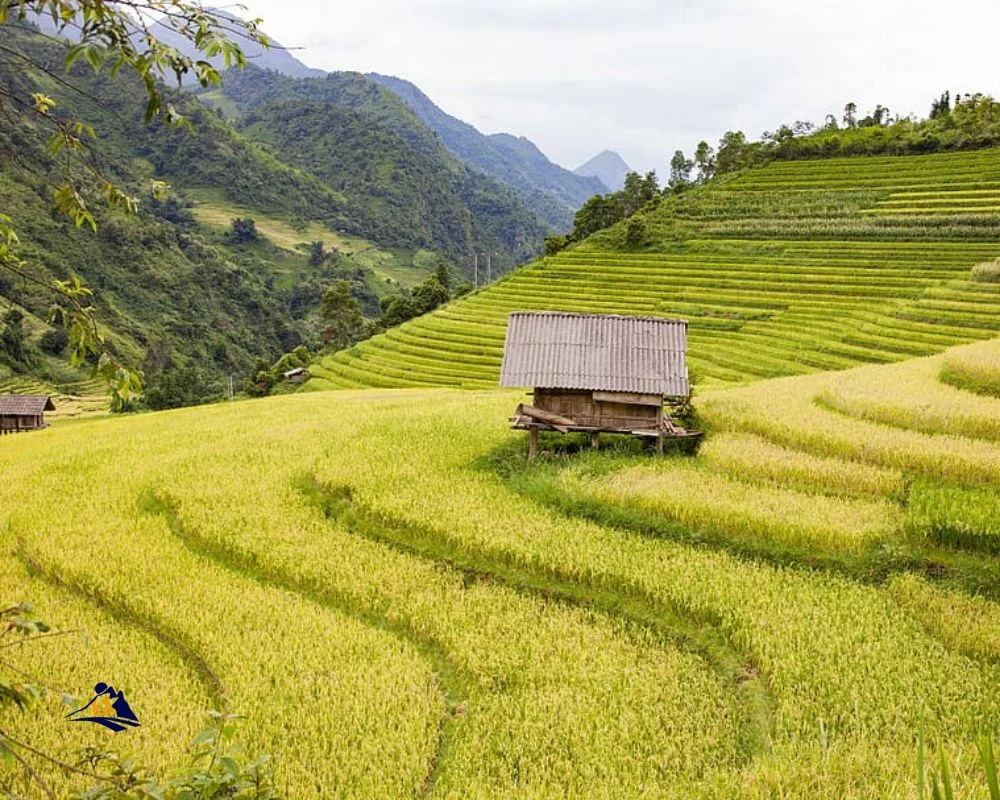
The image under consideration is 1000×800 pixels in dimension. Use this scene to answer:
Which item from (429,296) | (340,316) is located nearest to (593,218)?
(429,296)

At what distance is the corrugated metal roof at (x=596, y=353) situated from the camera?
15.6 metres

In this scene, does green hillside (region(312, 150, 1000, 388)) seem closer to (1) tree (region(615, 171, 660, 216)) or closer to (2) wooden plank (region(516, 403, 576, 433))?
(1) tree (region(615, 171, 660, 216))

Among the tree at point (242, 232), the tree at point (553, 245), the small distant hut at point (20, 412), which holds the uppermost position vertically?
the tree at point (242, 232)

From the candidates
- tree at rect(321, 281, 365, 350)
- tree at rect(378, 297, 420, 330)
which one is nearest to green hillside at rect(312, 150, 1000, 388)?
tree at rect(378, 297, 420, 330)

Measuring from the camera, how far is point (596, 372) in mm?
15844

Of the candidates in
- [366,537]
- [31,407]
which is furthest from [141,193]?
[366,537]

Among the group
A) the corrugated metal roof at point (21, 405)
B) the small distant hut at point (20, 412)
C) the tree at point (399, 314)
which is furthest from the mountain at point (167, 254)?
the tree at point (399, 314)

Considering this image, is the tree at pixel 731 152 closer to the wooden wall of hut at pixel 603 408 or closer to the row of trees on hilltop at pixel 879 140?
the row of trees on hilltop at pixel 879 140

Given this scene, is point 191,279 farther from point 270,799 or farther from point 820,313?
point 270,799

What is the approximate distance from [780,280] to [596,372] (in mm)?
36890

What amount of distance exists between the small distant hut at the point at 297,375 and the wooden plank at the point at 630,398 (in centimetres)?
3831

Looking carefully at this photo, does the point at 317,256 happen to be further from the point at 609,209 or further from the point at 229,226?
the point at 609,209

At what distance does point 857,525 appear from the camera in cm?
1107

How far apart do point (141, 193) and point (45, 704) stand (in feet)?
373
